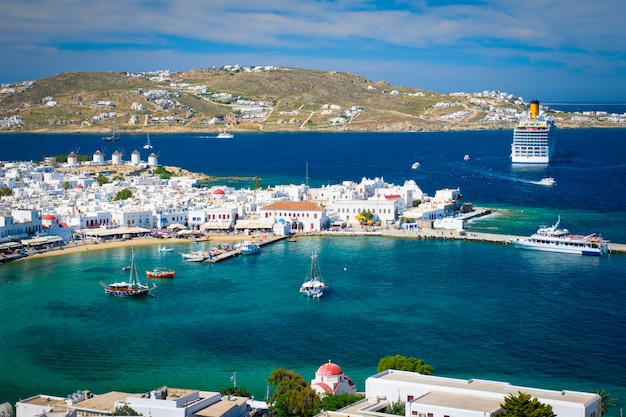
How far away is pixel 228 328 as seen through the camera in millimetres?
23484

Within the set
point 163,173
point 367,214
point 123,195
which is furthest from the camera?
point 163,173


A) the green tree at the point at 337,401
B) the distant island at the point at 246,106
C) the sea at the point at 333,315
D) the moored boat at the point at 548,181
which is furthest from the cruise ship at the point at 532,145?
the green tree at the point at 337,401

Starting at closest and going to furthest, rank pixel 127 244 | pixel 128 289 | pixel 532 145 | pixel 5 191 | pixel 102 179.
Result: pixel 128 289 → pixel 127 244 → pixel 5 191 → pixel 102 179 → pixel 532 145

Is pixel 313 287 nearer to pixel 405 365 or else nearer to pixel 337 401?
pixel 405 365

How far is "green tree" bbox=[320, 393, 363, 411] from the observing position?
1519 centimetres

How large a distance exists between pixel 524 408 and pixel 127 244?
26.5m

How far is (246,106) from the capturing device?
13850cm

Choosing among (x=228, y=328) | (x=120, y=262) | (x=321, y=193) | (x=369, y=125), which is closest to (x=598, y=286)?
(x=228, y=328)

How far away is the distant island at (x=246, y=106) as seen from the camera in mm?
127500

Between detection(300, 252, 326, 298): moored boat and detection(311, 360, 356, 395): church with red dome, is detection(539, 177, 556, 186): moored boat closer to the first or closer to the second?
detection(300, 252, 326, 298): moored boat

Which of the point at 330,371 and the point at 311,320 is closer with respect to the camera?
the point at 330,371

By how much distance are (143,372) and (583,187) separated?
140 feet

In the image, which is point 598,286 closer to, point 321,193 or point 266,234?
point 266,234

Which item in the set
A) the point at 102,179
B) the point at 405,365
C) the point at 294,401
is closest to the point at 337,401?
the point at 294,401
